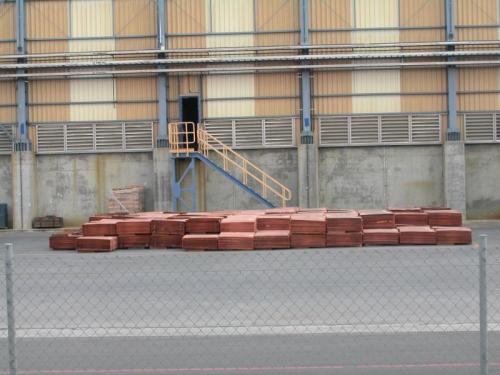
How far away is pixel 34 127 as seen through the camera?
36.0m

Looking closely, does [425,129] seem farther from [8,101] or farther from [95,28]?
[8,101]

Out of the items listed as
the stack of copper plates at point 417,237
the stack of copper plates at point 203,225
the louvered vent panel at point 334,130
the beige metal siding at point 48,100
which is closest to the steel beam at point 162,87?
the beige metal siding at point 48,100

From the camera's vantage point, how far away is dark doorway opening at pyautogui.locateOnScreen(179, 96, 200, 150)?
35594 millimetres

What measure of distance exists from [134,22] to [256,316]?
86.6 feet

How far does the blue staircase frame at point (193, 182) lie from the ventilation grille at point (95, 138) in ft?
7.57

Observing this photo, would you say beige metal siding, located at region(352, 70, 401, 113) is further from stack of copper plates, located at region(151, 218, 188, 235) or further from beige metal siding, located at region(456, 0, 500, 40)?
stack of copper plates, located at region(151, 218, 188, 235)

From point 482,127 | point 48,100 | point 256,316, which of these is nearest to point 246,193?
point 48,100

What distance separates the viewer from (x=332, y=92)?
35.3 metres

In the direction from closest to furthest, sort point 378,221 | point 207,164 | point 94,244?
point 378,221 < point 94,244 < point 207,164

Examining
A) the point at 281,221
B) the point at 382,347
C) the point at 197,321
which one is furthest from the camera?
the point at 281,221

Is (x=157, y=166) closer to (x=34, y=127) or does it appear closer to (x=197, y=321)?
(x=34, y=127)

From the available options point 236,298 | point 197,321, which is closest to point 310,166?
point 236,298

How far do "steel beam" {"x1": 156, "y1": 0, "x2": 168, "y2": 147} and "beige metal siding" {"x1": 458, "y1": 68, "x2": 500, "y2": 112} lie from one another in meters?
14.1

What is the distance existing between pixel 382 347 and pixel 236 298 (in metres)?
4.92
